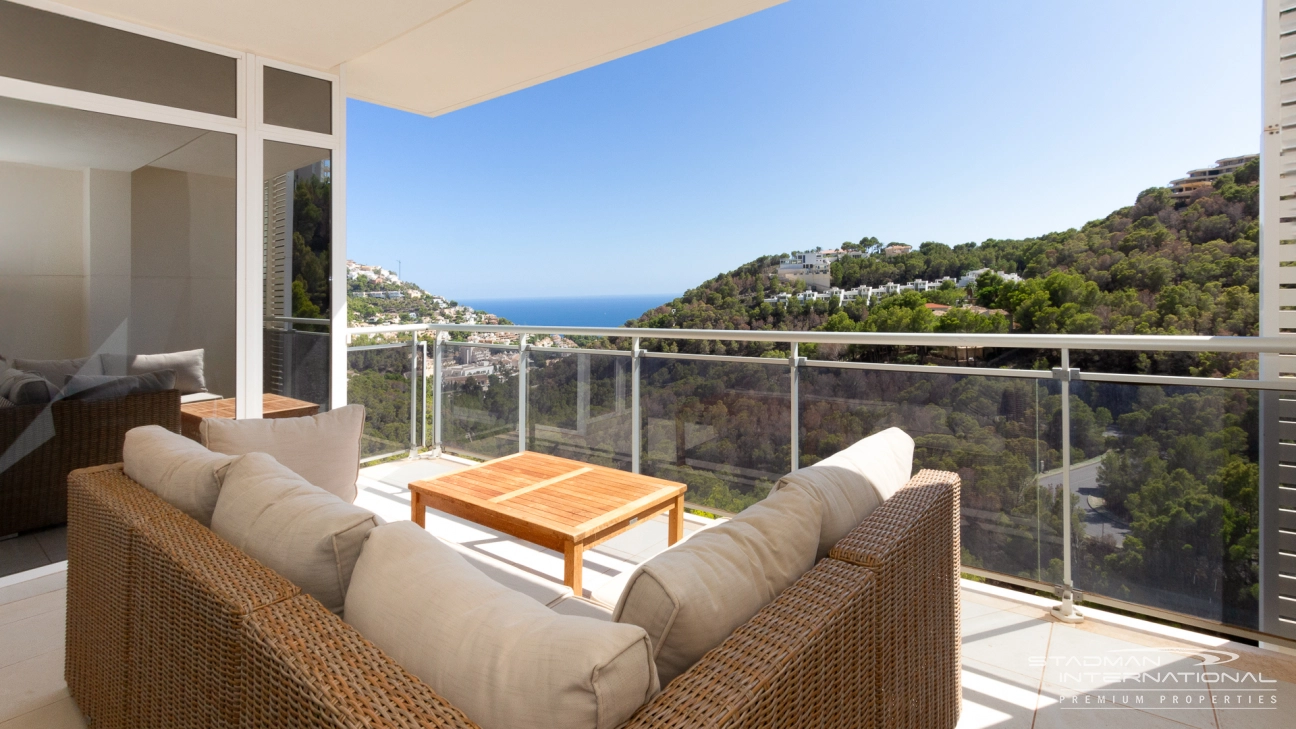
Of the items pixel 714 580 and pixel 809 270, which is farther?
pixel 809 270

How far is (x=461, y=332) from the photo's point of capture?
16.4 feet

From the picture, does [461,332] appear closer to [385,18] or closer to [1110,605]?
[385,18]

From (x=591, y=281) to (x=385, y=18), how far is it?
21469mm

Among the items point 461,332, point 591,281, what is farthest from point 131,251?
point 591,281

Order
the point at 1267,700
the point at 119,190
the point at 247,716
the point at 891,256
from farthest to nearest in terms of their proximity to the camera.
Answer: the point at 891,256 < the point at 119,190 < the point at 1267,700 < the point at 247,716

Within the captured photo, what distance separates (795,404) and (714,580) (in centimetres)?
230

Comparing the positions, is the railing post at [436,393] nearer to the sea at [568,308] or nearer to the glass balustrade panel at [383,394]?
the glass balustrade panel at [383,394]

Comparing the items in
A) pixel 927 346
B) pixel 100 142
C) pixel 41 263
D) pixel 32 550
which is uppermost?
pixel 100 142

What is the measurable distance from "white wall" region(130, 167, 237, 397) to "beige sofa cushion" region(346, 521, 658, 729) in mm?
2982

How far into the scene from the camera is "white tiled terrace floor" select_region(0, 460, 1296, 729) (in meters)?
1.90

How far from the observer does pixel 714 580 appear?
101cm

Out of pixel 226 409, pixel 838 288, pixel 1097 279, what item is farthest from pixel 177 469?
pixel 838 288

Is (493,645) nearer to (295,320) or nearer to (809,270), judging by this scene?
(295,320)

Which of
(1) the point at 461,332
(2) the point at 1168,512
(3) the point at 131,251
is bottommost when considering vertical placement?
(2) the point at 1168,512
